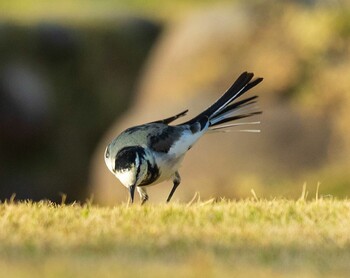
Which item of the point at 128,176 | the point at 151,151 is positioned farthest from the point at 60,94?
the point at 128,176

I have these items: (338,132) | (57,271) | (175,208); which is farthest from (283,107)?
(57,271)

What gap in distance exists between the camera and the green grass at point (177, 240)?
5.50 metres

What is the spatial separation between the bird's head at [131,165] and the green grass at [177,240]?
703 millimetres

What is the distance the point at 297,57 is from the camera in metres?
21.1

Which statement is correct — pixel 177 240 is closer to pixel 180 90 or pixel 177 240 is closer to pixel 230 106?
pixel 230 106

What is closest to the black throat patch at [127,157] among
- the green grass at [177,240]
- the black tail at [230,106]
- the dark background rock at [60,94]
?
the green grass at [177,240]

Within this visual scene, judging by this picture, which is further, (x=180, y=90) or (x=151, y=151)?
(x=180, y=90)

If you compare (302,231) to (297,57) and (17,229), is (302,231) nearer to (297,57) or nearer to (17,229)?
(17,229)

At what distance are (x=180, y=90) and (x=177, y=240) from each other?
571 inches

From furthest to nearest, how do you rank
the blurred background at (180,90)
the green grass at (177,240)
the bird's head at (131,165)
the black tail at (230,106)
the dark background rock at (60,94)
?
1. the dark background rock at (60,94)
2. the blurred background at (180,90)
3. the black tail at (230,106)
4. the bird's head at (131,165)
5. the green grass at (177,240)

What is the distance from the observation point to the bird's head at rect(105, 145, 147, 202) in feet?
28.8

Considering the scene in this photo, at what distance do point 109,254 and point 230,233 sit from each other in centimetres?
103

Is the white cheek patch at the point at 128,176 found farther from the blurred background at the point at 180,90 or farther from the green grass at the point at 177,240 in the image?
the blurred background at the point at 180,90

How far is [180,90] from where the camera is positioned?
68.6ft
